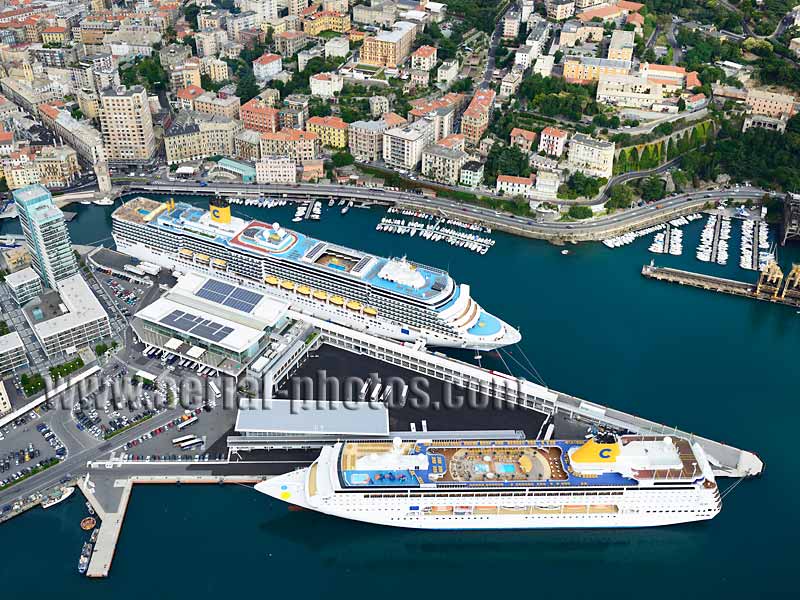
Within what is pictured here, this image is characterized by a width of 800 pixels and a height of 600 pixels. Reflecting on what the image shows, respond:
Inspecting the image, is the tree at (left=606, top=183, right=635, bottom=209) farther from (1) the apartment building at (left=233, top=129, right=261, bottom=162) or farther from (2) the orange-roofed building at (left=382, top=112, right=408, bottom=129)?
(1) the apartment building at (left=233, top=129, right=261, bottom=162)

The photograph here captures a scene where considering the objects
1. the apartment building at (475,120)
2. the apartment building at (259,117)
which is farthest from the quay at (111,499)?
the apartment building at (259,117)

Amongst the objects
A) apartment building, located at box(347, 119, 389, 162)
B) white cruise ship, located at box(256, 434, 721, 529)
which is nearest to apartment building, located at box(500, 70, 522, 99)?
apartment building, located at box(347, 119, 389, 162)

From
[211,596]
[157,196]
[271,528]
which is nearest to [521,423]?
[271,528]

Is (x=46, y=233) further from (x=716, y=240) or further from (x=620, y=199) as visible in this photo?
(x=716, y=240)

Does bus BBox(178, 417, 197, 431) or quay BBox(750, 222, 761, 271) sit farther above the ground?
quay BBox(750, 222, 761, 271)

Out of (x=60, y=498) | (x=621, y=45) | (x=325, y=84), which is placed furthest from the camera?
(x=325, y=84)

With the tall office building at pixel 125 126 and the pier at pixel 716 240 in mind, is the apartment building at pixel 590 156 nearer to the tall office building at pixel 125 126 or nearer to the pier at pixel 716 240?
the pier at pixel 716 240

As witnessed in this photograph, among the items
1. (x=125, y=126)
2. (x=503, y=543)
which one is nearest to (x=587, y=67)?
(x=125, y=126)
